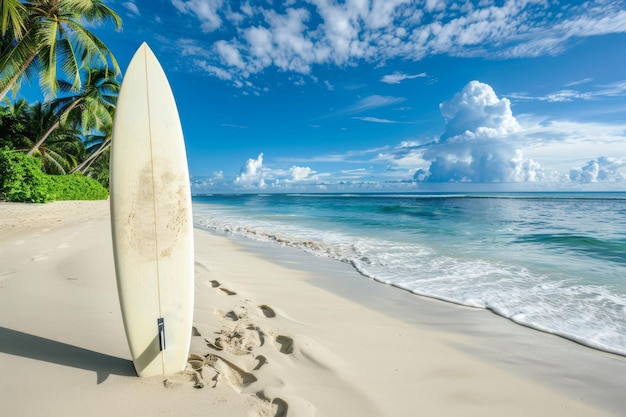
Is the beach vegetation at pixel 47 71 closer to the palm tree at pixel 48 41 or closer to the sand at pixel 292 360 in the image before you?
the palm tree at pixel 48 41

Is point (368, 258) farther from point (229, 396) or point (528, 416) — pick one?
point (229, 396)

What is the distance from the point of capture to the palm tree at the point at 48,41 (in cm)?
1147

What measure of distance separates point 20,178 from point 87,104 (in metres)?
8.18

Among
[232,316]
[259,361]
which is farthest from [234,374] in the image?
[232,316]

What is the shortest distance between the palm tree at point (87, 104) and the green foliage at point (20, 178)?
6166 mm

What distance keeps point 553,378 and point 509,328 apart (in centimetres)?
88

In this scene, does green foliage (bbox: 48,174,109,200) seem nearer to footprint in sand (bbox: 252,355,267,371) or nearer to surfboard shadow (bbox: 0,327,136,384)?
surfboard shadow (bbox: 0,327,136,384)

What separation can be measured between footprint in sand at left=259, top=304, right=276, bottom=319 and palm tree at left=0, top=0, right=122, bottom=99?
13.9 meters

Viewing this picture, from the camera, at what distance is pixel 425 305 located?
357 centimetres

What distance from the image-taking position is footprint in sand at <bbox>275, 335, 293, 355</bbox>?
7.33 feet

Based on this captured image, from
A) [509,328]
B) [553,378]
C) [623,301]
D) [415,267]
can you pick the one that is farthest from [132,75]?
[623,301]

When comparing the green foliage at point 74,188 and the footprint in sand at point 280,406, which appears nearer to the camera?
the footprint in sand at point 280,406

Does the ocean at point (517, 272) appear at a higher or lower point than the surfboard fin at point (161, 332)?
lower

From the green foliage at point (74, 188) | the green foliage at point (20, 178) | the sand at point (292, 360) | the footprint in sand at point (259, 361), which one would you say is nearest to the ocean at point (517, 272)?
the sand at point (292, 360)
